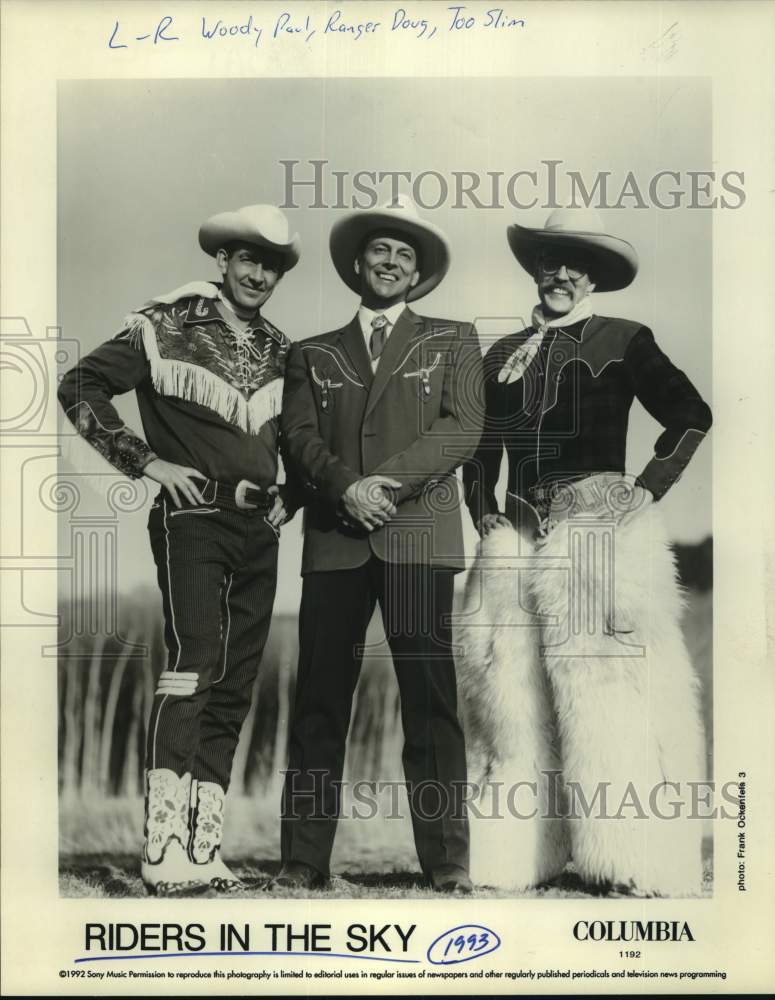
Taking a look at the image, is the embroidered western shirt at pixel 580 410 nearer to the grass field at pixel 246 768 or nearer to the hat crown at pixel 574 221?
the hat crown at pixel 574 221

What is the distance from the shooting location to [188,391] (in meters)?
4.02

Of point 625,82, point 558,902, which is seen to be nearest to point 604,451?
point 625,82

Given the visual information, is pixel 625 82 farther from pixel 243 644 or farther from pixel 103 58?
pixel 243 644

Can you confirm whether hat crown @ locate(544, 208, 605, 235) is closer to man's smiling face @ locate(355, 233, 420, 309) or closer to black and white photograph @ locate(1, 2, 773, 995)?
black and white photograph @ locate(1, 2, 773, 995)

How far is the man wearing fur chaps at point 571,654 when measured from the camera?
3986 millimetres

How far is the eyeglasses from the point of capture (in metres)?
4.05

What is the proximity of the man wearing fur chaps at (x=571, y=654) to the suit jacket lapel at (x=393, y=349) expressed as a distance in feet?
1.00

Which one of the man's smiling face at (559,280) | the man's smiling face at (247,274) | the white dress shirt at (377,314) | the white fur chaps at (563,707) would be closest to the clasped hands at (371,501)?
the white fur chaps at (563,707)

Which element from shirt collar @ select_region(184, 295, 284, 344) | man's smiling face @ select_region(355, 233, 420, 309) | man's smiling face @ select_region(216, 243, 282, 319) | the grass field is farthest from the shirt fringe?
the grass field

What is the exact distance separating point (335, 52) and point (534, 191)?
0.87 m

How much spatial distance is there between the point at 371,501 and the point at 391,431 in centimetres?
26

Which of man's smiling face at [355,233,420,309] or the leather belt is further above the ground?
man's smiling face at [355,233,420,309]
